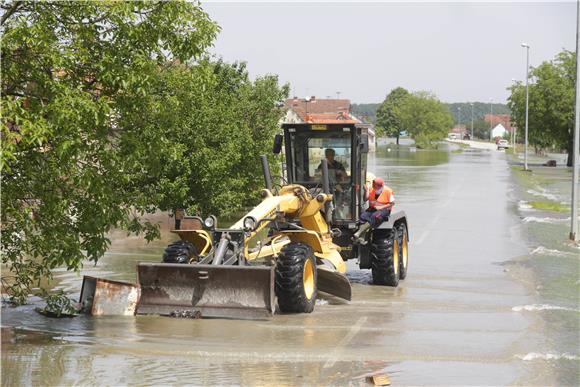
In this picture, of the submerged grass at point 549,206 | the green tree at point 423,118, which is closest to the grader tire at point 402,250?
the submerged grass at point 549,206

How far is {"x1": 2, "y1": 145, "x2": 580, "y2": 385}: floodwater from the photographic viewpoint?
435 inches

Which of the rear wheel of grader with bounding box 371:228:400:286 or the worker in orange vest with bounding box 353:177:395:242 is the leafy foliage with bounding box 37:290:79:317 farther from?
the rear wheel of grader with bounding box 371:228:400:286

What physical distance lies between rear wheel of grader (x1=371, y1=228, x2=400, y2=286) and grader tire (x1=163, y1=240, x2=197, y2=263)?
4.13 m

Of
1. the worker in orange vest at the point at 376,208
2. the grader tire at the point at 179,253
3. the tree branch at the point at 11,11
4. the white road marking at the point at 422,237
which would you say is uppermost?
the tree branch at the point at 11,11

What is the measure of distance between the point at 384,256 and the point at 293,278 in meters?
3.96

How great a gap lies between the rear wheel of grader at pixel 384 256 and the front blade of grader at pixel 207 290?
4.39 metres

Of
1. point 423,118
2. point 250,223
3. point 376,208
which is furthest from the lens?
point 423,118

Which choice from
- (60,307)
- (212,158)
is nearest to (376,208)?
(60,307)

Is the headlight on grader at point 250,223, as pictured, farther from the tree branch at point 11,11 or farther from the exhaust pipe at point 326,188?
the tree branch at point 11,11

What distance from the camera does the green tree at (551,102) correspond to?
264 ft

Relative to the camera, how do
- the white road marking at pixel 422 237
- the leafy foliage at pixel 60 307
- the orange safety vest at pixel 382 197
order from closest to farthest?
the leafy foliage at pixel 60 307
the orange safety vest at pixel 382 197
the white road marking at pixel 422 237

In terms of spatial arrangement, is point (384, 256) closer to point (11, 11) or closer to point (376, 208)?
point (376, 208)

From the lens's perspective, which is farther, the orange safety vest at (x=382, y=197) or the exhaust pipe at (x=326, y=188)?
the orange safety vest at (x=382, y=197)

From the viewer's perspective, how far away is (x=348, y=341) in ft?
42.3
